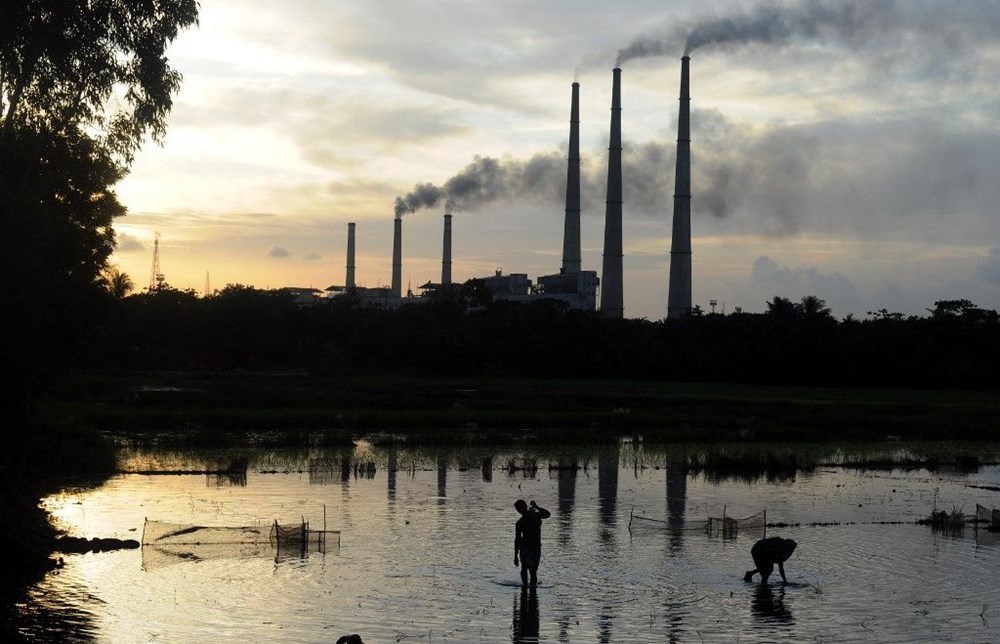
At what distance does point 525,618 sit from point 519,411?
156 ft

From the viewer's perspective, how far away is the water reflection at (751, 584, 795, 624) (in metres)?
22.0

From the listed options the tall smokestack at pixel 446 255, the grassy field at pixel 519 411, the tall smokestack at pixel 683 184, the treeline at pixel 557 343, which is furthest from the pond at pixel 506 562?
the tall smokestack at pixel 446 255

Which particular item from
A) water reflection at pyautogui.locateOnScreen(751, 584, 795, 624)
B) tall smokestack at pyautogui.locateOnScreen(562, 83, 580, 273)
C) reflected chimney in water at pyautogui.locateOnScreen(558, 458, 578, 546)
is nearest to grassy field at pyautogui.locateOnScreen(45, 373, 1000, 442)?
reflected chimney in water at pyautogui.locateOnScreen(558, 458, 578, 546)

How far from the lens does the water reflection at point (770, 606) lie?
72.1 ft

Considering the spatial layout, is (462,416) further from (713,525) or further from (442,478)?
(713,525)

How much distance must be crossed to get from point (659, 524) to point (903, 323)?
87715 millimetres

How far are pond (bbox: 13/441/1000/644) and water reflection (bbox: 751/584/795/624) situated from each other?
8 cm

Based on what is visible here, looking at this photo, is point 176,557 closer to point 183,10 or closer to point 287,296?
point 183,10

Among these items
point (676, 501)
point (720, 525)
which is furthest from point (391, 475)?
point (720, 525)

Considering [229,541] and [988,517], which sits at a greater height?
[988,517]

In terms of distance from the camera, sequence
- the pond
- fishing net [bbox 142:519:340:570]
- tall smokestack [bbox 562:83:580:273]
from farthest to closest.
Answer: tall smokestack [bbox 562:83:580:273] < fishing net [bbox 142:519:340:570] < the pond

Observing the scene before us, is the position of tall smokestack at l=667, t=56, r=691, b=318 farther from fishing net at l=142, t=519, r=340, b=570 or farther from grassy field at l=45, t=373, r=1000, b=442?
fishing net at l=142, t=519, r=340, b=570

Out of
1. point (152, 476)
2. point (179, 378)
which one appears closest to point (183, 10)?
point (152, 476)

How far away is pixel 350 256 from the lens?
7726 inches
